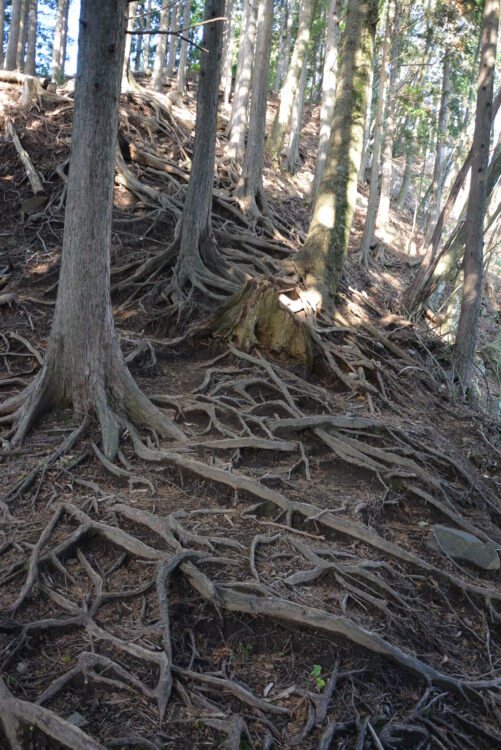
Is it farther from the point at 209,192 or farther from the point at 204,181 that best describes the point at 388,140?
the point at 204,181

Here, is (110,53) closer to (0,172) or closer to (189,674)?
(189,674)

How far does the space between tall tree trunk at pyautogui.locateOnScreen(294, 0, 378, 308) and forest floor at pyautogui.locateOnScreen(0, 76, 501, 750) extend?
0.73 metres

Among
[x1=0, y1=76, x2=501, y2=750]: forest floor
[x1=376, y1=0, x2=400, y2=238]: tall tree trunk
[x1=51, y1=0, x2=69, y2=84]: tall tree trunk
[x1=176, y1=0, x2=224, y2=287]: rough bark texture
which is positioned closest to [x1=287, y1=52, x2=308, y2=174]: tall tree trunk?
[x1=376, y1=0, x2=400, y2=238]: tall tree trunk

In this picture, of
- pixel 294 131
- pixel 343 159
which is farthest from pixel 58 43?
pixel 343 159

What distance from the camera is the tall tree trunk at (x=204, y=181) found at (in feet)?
25.9

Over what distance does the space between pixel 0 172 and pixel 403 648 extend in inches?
421

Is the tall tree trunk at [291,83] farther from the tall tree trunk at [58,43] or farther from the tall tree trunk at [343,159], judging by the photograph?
the tall tree trunk at [343,159]

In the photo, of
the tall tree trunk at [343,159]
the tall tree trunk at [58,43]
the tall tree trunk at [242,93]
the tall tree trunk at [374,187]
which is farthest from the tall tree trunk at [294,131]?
the tall tree trunk at [343,159]

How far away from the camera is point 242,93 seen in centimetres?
1544

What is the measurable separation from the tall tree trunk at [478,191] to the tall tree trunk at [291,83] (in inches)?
429

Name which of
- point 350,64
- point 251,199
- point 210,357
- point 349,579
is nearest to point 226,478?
point 349,579

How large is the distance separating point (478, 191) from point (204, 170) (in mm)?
3997

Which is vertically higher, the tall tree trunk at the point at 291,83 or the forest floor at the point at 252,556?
the tall tree trunk at the point at 291,83

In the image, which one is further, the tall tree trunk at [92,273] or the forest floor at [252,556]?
the tall tree trunk at [92,273]
